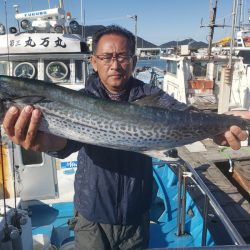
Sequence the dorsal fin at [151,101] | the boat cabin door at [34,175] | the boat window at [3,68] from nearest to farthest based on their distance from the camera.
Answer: the dorsal fin at [151,101]
the boat cabin door at [34,175]
the boat window at [3,68]

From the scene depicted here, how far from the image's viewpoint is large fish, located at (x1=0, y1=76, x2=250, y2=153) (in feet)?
7.67

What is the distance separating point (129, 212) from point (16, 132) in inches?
42.2

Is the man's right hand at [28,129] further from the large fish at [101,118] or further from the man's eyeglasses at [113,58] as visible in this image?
the man's eyeglasses at [113,58]

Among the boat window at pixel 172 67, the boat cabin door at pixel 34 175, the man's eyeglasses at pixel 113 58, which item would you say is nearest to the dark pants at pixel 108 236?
the man's eyeglasses at pixel 113 58

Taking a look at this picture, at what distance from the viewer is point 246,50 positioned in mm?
16500

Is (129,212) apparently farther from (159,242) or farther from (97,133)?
(159,242)

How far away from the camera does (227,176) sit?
31.3 ft

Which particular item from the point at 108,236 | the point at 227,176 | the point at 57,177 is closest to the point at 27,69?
the point at 57,177

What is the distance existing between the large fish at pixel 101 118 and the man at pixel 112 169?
0.15 meters

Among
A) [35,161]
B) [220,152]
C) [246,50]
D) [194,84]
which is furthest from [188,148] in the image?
[246,50]

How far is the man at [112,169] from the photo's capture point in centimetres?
257

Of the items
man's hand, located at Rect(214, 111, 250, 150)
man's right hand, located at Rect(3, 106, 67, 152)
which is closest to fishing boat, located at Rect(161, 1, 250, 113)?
man's hand, located at Rect(214, 111, 250, 150)

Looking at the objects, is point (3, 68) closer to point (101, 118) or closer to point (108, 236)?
point (101, 118)

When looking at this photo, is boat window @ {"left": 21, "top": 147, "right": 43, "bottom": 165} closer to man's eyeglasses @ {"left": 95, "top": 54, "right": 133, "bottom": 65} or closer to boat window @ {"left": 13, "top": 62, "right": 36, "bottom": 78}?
boat window @ {"left": 13, "top": 62, "right": 36, "bottom": 78}
